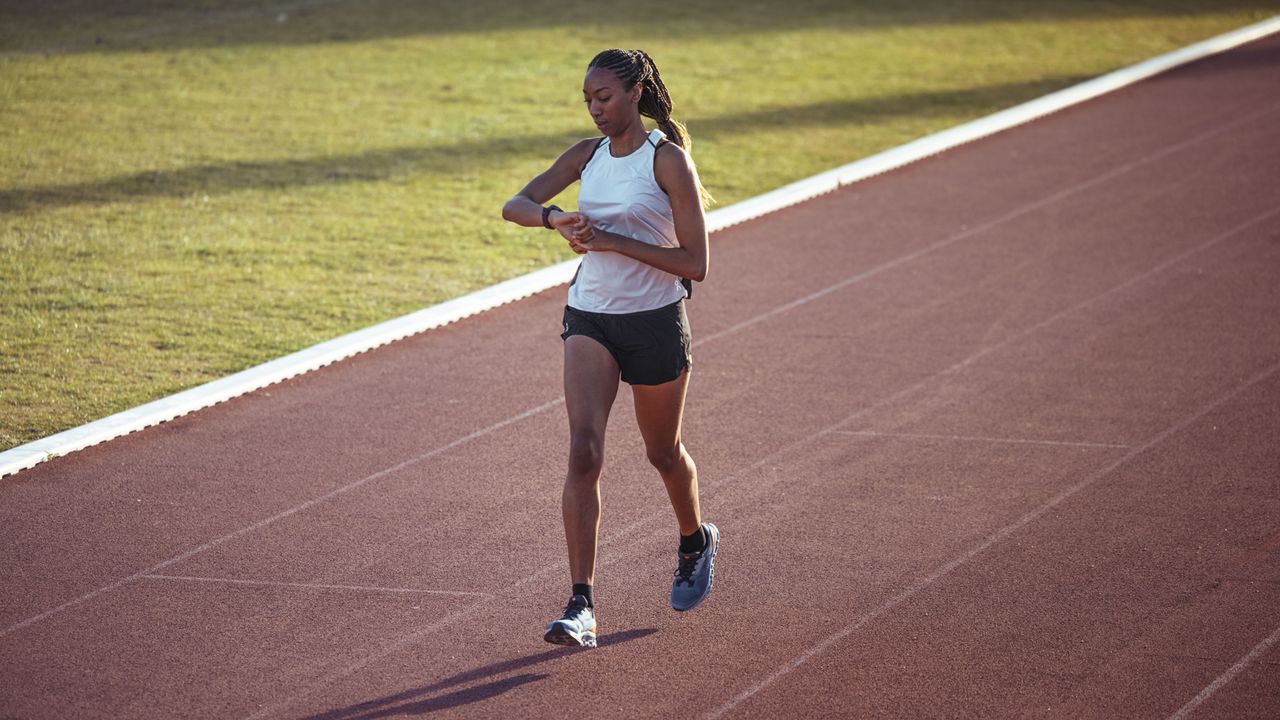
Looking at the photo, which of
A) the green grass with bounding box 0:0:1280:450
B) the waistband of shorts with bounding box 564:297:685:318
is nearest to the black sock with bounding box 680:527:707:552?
the waistband of shorts with bounding box 564:297:685:318

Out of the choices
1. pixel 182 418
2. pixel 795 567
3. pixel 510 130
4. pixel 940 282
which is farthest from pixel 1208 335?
pixel 510 130

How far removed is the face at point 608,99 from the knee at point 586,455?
1124mm

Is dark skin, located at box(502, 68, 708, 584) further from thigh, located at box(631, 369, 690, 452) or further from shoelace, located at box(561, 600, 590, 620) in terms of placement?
shoelace, located at box(561, 600, 590, 620)

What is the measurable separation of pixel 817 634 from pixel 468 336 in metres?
4.71

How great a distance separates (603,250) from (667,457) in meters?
0.92

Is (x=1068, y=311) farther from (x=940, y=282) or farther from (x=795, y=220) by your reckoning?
(x=795, y=220)

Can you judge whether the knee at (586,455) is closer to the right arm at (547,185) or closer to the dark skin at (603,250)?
the dark skin at (603,250)

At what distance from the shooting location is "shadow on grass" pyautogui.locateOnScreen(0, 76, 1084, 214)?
45.7ft

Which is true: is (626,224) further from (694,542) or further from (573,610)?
(573,610)

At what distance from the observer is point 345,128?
16.8m

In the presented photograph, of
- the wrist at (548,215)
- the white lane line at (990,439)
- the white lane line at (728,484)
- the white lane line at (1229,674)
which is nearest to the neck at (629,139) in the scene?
the wrist at (548,215)

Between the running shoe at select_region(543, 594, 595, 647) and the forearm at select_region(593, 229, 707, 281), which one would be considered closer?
the running shoe at select_region(543, 594, 595, 647)

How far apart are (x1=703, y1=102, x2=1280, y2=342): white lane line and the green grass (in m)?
2.19

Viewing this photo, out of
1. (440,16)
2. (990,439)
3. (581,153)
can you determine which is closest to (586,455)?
(581,153)
